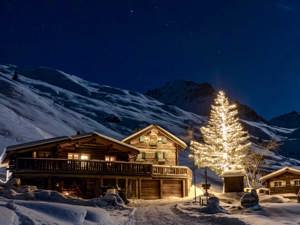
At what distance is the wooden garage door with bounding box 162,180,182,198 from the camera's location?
4794 cm

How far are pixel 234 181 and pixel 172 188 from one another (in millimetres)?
11201

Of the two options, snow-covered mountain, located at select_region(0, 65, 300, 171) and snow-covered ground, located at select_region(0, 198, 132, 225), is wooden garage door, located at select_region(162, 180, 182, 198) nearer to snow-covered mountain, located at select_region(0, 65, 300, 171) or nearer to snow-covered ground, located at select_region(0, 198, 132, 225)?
snow-covered mountain, located at select_region(0, 65, 300, 171)

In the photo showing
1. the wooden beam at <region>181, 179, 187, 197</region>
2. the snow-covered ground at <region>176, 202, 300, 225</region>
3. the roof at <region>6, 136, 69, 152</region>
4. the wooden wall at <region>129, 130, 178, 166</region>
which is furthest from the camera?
the wooden wall at <region>129, 130, 178, 166</region>

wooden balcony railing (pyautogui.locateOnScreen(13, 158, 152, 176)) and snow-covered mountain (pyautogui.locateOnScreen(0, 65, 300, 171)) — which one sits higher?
snow-covered mountain (pyautogui.locateOnScreen(0, 65, 300, 171))

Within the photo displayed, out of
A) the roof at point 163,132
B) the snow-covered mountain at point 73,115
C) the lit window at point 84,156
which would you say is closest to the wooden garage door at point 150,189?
the lit window at point 84,156

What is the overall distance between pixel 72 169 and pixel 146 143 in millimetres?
15694

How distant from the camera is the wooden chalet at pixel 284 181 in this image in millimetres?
58781

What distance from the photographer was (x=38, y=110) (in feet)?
334

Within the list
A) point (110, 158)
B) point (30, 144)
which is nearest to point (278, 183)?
point (110, 158)

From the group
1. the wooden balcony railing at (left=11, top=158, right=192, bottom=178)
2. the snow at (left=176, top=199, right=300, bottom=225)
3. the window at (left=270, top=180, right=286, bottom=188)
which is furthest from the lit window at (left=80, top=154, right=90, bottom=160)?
the window at (left=270, top=180, right=286, bottom=188)

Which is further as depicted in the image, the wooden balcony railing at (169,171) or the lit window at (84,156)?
the wooden balcony railing at (169,171)

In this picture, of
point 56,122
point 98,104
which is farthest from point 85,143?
point 98,104

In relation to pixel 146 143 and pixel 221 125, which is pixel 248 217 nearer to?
pixel 221 125

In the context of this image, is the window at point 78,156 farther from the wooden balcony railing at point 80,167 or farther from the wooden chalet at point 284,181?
the wooden chalet at point 284,181
